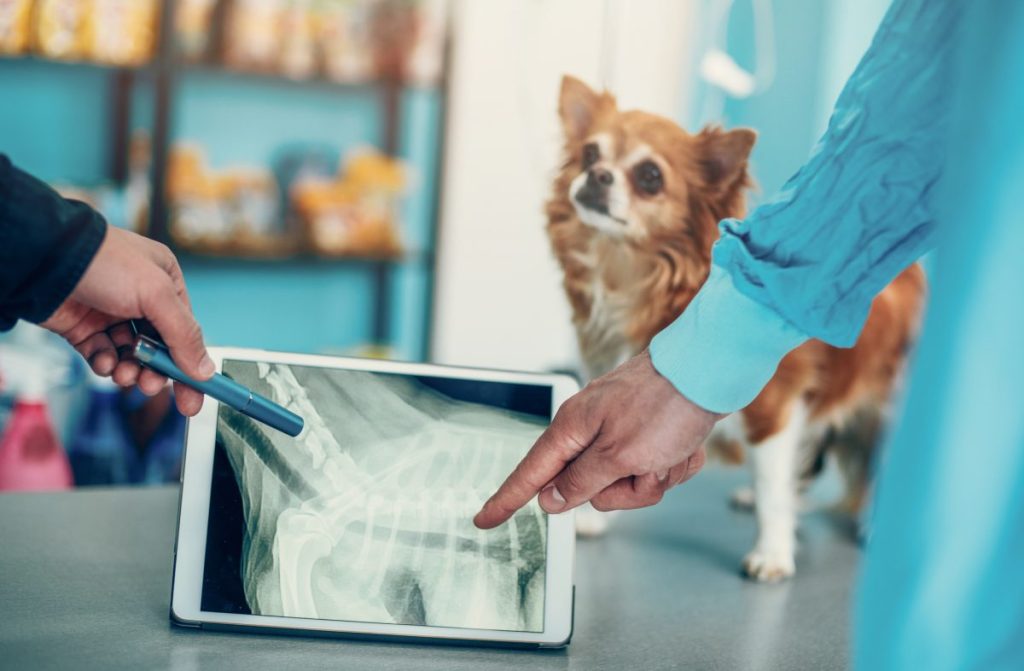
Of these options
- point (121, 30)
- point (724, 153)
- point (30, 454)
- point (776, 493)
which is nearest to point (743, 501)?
point (776, 493)

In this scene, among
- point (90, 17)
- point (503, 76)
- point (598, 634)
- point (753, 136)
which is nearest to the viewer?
point (598, 634)

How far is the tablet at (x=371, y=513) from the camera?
2.47 ft

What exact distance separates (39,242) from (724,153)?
558 mm

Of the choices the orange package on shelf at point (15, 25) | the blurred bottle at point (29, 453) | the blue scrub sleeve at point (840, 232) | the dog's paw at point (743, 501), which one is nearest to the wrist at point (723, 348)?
the blue scrub sleeve at point (840, 232)

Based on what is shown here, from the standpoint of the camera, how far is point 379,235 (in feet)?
9.50

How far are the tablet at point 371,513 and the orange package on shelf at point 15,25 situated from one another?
193cm

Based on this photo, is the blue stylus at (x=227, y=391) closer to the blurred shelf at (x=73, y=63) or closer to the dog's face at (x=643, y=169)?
the dog's face at (x=643, y=169)

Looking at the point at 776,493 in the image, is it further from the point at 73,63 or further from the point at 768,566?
the point at 73,63

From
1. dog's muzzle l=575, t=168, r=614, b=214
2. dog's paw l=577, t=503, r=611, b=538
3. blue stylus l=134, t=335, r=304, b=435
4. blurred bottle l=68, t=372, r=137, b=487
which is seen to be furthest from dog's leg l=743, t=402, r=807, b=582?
blurred bottle l=68, t=372, r=137, b=487

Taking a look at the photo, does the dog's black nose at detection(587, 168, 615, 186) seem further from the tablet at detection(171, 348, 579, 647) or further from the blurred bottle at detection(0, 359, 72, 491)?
the blurred bottle at detection(0, 359, 72, 491)

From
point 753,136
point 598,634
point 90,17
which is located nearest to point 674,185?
point 753,136

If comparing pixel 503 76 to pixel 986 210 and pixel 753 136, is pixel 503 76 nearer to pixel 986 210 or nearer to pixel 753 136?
pixel 753 136

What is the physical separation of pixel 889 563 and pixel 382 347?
258 centimetres

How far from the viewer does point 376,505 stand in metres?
0.78
